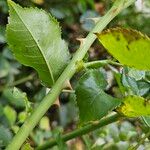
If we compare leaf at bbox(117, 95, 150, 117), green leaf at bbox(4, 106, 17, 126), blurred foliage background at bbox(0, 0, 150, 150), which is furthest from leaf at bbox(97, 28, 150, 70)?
green leaf at bbox(4, 106, 17, 126)

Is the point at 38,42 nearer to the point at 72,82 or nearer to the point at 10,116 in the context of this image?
the point at 10,116

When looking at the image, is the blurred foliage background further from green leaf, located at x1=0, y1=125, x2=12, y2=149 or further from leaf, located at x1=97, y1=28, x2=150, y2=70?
leaf, located at x1=97, y1=28, x2=150, y2=70

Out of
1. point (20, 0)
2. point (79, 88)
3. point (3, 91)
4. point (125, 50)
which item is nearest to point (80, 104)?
point (79, 88)

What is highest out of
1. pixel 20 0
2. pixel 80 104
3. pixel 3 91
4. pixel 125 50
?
pixel 125 50

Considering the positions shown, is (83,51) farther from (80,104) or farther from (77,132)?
(77,132)

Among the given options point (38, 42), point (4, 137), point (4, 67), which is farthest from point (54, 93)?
point (4, 67)

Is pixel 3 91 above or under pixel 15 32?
under

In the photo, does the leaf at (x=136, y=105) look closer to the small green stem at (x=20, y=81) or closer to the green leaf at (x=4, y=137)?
the green leaf at (x=4, y=137)
